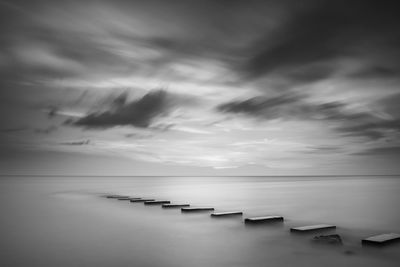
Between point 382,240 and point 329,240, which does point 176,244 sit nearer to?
point 329,240

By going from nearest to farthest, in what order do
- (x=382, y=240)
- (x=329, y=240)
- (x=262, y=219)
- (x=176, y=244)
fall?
(x=382, y=240)
(x=329, y=240)
(x=176, y=244)
(x=262, y=219)

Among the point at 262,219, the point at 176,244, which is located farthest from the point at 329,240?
the point at 176,244

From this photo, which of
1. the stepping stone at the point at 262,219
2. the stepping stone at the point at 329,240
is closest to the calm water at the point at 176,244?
the stepping stone at the point at 329,240

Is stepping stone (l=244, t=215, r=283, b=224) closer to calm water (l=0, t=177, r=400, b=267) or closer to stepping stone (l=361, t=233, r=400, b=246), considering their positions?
calm water (l=0, t=177, r=400, b=267)

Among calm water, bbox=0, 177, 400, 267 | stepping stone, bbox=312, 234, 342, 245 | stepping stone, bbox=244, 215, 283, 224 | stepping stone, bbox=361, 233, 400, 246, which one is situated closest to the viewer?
calm water, bbox=0, 177, 400, 267

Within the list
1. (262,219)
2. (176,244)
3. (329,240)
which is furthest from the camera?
(262,219)

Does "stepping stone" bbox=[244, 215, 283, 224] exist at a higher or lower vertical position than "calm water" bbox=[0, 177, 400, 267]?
higher

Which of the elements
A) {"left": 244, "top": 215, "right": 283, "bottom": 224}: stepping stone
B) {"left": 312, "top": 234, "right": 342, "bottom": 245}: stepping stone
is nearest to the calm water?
{"left": 312, "top": 234, "right": 342, "bottom": 245}: stepping stone

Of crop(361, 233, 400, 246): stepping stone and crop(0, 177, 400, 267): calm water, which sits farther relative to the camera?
crop(361, 233, 400, 246): stepping stone

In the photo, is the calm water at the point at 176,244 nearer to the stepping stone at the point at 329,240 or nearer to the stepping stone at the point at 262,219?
the stepping stone at the point at 329,240

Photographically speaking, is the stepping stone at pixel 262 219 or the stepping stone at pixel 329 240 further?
the stepping stone at pixel 262 219

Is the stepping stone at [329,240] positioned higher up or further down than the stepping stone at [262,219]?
further down

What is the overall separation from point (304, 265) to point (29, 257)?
9053mm

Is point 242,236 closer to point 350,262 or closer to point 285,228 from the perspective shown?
point 285,228
